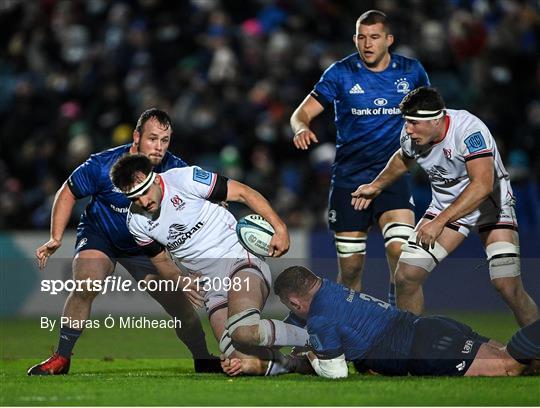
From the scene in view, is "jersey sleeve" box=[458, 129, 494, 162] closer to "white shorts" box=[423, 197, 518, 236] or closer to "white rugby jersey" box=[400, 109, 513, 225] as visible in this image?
"white rugby jersey" box=[400, 109, 513, 225]

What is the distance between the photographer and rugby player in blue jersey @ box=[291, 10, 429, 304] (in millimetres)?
10102

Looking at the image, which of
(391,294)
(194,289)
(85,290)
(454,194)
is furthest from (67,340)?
(454,194)

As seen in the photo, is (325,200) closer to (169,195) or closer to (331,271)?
(331,271)

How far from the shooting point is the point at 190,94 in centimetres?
1689

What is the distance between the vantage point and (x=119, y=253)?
9.76 meters

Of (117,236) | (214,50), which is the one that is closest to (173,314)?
(117,236)

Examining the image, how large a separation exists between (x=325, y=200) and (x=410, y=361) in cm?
686

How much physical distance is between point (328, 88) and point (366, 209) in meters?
1.07

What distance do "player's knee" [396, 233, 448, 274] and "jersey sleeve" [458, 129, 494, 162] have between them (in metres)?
0.76

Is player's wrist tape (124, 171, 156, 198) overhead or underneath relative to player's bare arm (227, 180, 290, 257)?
overhead

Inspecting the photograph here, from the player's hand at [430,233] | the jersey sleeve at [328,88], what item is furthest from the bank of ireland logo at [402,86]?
the player's hand at [430,233]

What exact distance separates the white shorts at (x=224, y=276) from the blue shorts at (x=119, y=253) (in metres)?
0.63

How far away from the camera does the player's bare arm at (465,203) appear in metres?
8.67

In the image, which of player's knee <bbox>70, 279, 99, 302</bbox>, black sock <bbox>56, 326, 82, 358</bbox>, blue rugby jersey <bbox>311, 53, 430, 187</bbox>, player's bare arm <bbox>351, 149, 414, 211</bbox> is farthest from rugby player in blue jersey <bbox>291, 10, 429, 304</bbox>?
black sock <bbox>56, 326, 82, 358</bbox>
